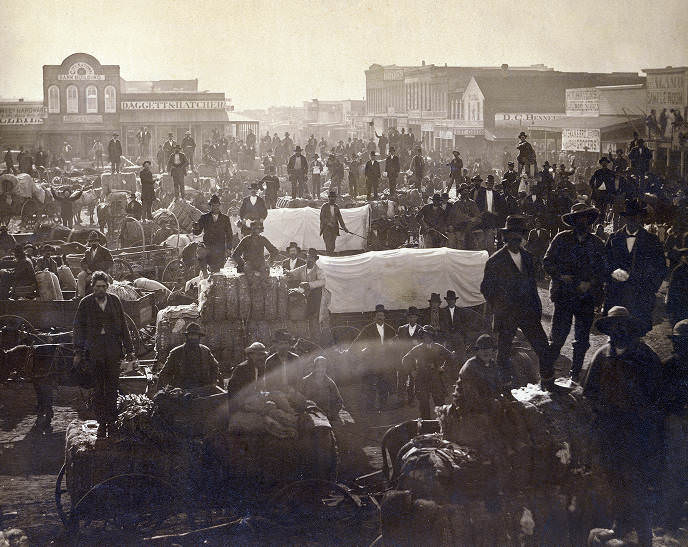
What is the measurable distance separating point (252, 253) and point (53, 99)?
158 feet

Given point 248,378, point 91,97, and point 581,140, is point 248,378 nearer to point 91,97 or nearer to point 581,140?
point 581,140

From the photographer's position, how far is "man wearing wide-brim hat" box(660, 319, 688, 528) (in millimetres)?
7918

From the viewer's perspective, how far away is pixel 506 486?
24.1 feet

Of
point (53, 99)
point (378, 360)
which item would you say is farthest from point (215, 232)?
point (53, 99)

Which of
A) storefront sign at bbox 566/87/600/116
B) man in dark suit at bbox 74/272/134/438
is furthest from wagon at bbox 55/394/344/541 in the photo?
storefront sign at bbox 566/87/600/116

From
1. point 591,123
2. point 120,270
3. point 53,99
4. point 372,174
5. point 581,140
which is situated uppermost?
point 53,99

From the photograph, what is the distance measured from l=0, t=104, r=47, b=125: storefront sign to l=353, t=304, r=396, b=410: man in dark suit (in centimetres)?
5005

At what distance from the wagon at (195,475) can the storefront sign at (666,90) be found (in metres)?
23.4

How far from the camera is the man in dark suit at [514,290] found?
9.27m

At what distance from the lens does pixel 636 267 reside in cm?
1017

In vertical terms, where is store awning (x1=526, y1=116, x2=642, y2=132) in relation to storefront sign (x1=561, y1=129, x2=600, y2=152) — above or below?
above

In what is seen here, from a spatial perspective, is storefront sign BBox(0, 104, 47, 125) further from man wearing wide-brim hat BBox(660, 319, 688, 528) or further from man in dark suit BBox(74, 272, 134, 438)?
man wearing wide-brim hat BBox(660, 319, 688, 528)

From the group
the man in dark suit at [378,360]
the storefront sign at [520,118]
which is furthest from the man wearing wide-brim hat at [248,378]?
the storefront sign at [520,118]

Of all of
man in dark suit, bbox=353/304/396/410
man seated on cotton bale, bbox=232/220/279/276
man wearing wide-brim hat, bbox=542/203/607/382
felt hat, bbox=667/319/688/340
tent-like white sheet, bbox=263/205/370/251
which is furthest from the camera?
tent-like white sheet, bbox=263/205/370/251
